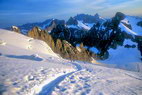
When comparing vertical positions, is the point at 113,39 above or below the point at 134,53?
above

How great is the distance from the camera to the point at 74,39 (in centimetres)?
13038

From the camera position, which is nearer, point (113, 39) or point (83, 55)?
point (83, 55)

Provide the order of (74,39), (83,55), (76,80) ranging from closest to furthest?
(76,80) → (83,55) → (74,39)

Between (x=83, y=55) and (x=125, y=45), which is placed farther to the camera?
(x=125, y=45)

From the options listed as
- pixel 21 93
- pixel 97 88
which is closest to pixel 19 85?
pixel 21 93

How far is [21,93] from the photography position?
10.5 metres

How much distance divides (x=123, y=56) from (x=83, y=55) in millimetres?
58412

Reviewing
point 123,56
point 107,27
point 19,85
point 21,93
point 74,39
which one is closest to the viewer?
point 21,93

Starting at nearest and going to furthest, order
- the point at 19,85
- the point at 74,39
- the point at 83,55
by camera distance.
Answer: the point at 19,85, the point at 83,55, the point at 74,39

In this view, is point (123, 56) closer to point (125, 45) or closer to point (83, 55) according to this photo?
point (125, 45)

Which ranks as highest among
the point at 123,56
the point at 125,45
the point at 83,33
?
the point at 83,33

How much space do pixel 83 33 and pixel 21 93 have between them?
12918cm

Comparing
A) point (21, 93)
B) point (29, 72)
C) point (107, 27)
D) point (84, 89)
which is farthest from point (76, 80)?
point (107, 27)

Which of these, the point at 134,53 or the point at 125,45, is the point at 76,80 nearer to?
the point at 134,53
